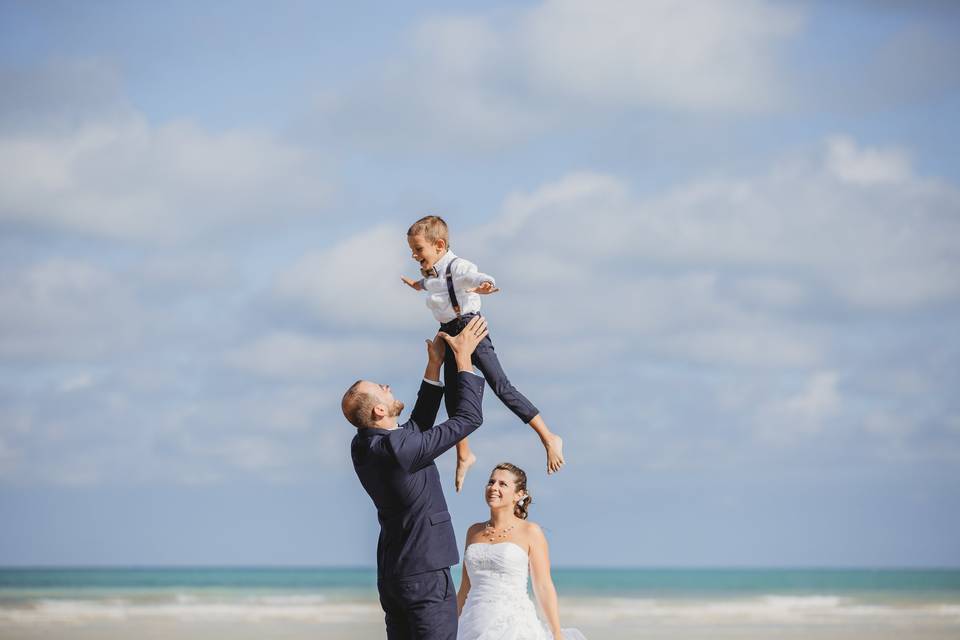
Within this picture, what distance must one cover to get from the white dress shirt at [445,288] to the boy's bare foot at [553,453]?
860 mm

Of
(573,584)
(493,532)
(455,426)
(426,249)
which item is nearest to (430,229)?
(426,249)

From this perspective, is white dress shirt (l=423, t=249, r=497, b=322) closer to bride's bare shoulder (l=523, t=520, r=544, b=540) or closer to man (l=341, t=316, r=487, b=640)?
man (l=341, t=316, r=487, b=640)

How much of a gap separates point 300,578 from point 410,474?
4131 cm

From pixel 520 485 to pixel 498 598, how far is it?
72cm

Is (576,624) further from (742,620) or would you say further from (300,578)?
(300,578)

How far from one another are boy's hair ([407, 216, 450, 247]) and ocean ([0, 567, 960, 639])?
17098 millimetres

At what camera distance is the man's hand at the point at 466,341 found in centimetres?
600

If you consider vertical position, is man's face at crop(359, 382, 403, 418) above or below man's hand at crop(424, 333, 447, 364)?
below

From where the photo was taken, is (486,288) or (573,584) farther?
(573,584)

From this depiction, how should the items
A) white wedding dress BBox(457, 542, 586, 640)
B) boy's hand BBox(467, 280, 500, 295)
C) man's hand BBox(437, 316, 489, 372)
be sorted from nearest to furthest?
1. man's hand BBox(437, 316, 489, 372)
2. boy's hand BBox(467, 280, 500, 295)
3. white wedding dress BBox(457, 542, 586, 640)

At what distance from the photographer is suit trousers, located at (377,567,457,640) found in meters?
5.81

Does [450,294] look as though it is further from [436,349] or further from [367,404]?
[367,404]

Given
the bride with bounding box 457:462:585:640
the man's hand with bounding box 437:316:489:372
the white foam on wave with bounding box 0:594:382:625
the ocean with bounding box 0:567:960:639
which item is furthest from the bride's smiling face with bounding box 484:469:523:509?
the white foam on wave with bounding box 0:594:382:625

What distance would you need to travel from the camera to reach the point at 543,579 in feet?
26.2
